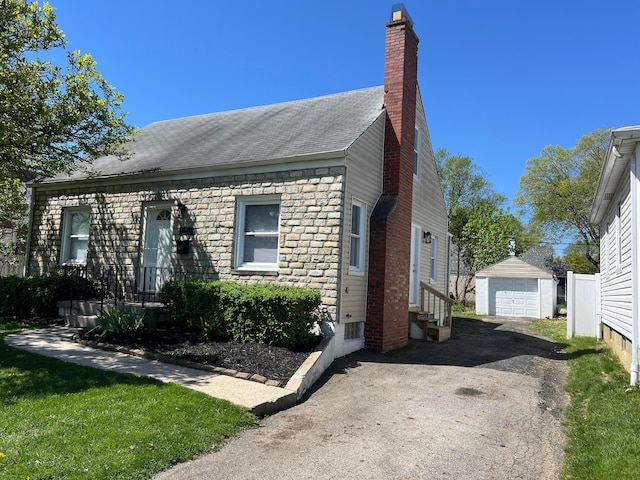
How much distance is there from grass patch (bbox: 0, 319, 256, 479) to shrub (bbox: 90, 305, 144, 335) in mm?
2323

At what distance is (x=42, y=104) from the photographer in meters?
9.01

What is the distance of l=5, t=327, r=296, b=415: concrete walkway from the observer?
6.01 meters

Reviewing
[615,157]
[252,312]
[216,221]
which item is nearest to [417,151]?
[216,221]

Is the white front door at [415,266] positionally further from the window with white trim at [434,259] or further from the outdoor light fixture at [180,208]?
the outdoor light fixture at [180,208]

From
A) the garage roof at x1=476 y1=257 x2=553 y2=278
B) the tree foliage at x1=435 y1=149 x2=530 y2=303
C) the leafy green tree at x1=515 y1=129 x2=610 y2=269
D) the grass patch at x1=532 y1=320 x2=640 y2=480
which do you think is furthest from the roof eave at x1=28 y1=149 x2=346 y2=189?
the leafy green tree at x1=515 y1=129 x2=610 y2=269

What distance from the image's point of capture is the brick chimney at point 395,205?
1020 cm

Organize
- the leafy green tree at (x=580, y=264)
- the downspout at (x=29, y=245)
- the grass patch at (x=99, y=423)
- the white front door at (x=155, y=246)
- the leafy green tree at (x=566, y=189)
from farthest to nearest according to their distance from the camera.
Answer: the leafy green tree at (x=580, y=264) → the leafy green tree at (x=566, y=189) → the downspout at (x=29, y=245) → the white front door at (x=155, y=246) → the grass patch at (x=99, y=423)

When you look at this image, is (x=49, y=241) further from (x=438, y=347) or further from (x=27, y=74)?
(x=438, y=347)

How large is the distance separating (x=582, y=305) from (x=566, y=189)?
23.9 meters

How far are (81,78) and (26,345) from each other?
533 centimetres

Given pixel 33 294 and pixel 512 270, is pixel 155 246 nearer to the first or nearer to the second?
pixel 33 294

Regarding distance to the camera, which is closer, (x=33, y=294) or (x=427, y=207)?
(x=33, y=294)

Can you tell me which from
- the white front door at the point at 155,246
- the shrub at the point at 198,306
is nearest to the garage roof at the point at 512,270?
the white front door at the point at 155,246

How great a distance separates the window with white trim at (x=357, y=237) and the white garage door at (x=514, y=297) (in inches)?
731
